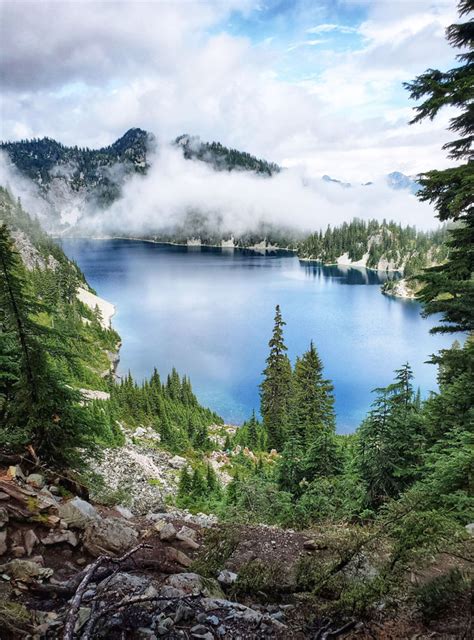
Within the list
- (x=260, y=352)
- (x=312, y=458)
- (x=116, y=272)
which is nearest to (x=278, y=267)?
(x=116, y=272)

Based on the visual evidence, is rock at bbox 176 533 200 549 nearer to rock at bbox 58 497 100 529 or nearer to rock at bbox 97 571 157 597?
rock at bbox 58 497 100 529

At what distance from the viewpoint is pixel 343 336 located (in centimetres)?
7169

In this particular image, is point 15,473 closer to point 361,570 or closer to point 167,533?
point 167,533

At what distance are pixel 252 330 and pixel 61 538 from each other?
68.2m

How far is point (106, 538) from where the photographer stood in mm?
5352

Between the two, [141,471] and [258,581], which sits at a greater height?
[258,581]

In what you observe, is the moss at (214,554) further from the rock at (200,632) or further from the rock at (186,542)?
the rock at (200,632)

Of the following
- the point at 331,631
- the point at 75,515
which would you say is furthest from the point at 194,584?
the point at 75,515

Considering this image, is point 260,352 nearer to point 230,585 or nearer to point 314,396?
point 314,396

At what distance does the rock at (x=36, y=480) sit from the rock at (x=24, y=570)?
1.98 m

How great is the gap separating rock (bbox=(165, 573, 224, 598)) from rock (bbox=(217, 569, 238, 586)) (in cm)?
22

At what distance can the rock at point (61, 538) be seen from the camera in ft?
16.7

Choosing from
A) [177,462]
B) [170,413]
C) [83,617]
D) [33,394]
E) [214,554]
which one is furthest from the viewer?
[170,413]

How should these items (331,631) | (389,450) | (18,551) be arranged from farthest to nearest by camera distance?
1. (389,450)
2. (18,551)
3. (331,631)
